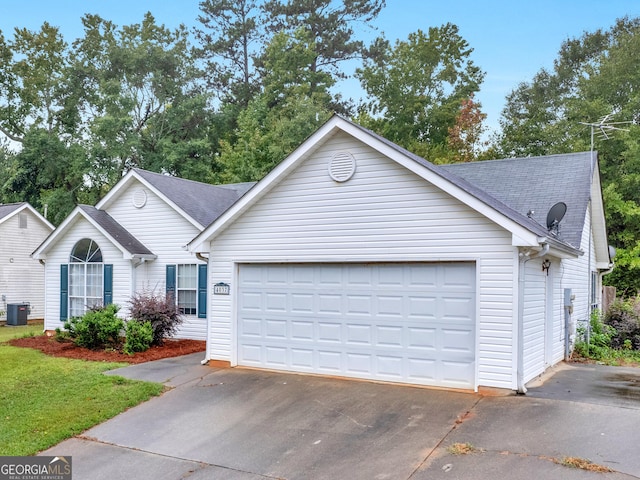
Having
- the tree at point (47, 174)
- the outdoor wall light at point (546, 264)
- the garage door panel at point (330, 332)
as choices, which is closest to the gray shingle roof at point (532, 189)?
the outdoor wall light at point (546, 264)

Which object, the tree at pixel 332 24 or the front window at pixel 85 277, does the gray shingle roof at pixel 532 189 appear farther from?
the tree at pixel 332 24

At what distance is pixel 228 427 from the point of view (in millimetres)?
7160

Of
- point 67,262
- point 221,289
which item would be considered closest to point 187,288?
point 67,262

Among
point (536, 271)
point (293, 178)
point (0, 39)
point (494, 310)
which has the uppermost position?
point (0, 39)

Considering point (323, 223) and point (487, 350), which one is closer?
point (487, 350)

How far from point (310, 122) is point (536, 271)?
67.6ft

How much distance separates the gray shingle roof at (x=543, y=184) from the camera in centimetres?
1122

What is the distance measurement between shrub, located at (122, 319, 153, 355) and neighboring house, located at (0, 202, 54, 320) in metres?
11.4

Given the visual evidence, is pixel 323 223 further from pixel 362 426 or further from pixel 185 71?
pixel 185 71

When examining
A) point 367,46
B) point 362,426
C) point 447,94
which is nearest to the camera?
point 362,426

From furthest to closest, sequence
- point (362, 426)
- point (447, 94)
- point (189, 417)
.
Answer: point (447, 94), point (189, 417), point (362, 426)

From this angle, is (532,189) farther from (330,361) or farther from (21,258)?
(21,258)

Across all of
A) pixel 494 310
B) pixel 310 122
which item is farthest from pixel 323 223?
pixel 310 122

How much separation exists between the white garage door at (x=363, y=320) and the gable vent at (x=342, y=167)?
5.25 feet
